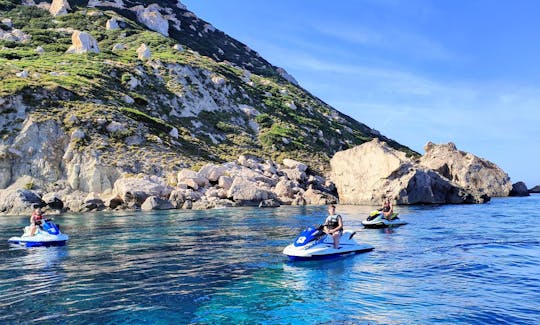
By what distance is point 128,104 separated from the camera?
76875 mm

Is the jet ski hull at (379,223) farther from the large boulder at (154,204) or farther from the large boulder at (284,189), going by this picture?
the large boulder at (154,204)

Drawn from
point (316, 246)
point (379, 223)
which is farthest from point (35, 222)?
point (379, 223)

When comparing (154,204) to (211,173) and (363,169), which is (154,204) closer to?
(211,173)

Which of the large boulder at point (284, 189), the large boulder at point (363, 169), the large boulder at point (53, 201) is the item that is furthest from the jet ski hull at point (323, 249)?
the large boulder at point (53, 201)

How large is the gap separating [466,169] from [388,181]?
77.1ft

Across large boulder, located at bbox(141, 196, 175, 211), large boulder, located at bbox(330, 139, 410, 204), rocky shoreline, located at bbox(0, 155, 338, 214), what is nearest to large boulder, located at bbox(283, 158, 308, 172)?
rocky shoreline, located at bbox(0, 155, 338, 214)

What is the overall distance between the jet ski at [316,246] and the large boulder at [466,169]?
173 feet

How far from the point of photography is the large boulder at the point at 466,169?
70125 mm

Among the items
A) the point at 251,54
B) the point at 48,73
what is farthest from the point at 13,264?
the point at 251,54

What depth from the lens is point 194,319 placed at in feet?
37.3

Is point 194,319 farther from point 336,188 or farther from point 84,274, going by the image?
point 336,188

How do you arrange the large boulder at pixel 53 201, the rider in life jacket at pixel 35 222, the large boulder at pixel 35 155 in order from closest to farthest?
the rider in life jacket at pixel 35 222 → the large boulder at pixel 53 201 → the large boulder at pixel 35 155

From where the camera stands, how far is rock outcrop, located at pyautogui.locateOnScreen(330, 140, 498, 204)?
176 ft

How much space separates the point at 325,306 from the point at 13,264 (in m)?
14.7
